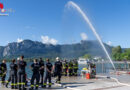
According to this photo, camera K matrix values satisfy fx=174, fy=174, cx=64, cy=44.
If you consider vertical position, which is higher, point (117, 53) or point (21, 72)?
point (117, 53)

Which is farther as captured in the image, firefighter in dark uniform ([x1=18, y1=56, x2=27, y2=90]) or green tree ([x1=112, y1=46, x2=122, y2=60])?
green tree ([x1=112, y1=46, x2=122, y2=60])

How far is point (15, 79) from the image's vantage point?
485 inches

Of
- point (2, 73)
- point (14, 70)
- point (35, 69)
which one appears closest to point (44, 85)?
point (35, 69)

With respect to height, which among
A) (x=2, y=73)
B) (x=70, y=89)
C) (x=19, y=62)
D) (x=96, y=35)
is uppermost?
(x=96, y=35)

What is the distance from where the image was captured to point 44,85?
1303cm

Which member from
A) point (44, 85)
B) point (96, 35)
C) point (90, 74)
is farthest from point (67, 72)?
point (44, 85)

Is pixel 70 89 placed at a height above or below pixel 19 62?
below

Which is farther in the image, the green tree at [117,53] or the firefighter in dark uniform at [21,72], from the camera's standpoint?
the green tree at [117,53]

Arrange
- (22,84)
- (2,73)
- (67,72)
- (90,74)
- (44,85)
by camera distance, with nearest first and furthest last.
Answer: (22,84), (44,85), (2,73), (90,74), (67,72)

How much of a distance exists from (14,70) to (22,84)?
1.29 metres

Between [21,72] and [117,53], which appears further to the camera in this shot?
[117,53]

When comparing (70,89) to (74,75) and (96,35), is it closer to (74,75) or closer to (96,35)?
(74,75)

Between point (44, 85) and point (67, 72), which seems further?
point (67, 72)

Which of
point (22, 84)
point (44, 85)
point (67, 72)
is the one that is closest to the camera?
point (22, 84)
